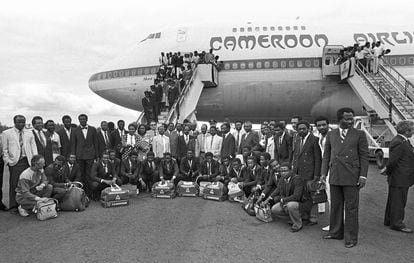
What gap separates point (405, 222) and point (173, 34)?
11828 millimetres

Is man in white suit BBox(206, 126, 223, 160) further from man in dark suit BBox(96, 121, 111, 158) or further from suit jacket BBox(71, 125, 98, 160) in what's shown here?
suit jacket BBox(71, 125, 98, 160)

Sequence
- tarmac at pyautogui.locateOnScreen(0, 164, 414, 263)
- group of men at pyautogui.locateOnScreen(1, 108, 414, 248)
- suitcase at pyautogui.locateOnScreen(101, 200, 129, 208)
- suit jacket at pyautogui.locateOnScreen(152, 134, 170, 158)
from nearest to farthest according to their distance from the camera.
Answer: tarmac at pyautogui.locateOnScreen(0, 164, 414, 263), group of men at pyautogui.locateOnScreen(1, 108, 414, 248), suitcase at pyautogui.locateOnScreen(101, 200, 129, 208), suit jacket at pyautogui.locateOnScreen(152, 134, 170, 158)

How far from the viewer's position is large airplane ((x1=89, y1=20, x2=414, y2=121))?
13.1 meters

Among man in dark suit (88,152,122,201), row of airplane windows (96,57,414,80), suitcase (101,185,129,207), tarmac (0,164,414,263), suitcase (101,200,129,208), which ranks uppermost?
row of airplane windows (96,57,414,80)

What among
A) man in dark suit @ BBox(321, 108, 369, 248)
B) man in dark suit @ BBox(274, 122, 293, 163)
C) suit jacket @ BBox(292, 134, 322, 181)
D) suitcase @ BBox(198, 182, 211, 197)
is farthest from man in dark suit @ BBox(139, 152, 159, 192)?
man in dark suit @ BBox(321, 108, 369, 248)

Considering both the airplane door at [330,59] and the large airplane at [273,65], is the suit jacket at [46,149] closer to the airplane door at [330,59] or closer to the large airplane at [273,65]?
the large airplane at [273,65]

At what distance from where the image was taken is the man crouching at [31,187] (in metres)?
5.62

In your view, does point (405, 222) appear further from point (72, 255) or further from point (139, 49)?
point (139, 49)

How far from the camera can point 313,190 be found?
16.3 feet

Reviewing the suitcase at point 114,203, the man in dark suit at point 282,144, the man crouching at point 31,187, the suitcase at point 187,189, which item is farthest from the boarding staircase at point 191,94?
the man crouching at point 31,187

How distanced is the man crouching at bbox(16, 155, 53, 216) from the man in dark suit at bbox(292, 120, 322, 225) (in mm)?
4120

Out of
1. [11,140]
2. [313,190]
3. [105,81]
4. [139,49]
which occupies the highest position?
[139,49]

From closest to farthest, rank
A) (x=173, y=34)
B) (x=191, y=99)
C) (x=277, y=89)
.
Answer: (x=191, y=99)
(x=277, y=89)
(x=173, y=34)

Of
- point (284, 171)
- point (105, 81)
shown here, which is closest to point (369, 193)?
point (284, 171)
